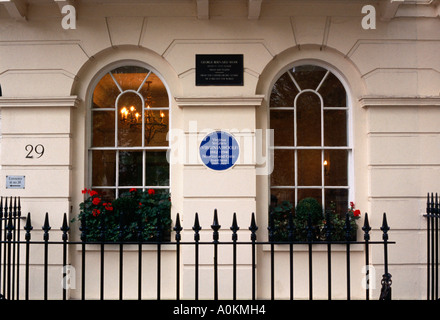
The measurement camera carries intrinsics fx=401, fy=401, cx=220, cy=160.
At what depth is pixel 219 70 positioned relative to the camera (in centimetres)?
619

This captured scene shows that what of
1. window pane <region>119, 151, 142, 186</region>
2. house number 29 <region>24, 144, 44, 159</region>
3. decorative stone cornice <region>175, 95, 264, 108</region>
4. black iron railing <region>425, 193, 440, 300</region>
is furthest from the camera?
window pane <region>119, 151, 142, 186</region>

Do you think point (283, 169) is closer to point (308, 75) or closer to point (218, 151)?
point (218, 151)

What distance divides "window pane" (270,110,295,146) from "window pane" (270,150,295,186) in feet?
0.53

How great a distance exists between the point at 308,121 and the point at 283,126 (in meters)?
0.42

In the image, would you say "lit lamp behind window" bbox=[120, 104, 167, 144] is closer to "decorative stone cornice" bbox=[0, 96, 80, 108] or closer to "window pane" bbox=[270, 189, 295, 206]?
"decorative stone cornice" bbox=[0, 96, 80, 108]

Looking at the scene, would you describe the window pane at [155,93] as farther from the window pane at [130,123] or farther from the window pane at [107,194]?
the window pane at [107,194]

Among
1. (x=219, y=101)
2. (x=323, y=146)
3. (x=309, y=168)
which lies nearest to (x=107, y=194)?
(x=219, y=101)

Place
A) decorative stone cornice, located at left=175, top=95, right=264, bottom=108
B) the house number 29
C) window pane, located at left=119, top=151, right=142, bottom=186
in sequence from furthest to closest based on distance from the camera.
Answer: window pane, located at left=119, top=151, right=142, bottom=186 < the house number 29 < decorative stone cornice, located at left=175, top=95, right=264, bottom=108

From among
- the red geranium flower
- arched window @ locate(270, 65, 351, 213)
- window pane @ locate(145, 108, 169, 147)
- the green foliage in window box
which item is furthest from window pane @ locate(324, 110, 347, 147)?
the red geranium flower

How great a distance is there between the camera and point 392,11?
6062 millimetres

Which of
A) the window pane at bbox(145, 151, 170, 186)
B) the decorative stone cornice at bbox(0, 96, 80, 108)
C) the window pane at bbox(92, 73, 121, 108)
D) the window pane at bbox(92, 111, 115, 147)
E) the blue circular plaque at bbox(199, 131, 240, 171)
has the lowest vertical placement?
the window pane at bbox(145, 151, 170, 186)

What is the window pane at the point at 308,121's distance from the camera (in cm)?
646

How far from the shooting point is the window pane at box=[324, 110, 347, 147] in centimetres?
647

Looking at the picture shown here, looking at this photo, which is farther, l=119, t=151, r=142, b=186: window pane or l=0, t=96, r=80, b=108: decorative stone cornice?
l=119, t=151, r=142, b=186: window pane
